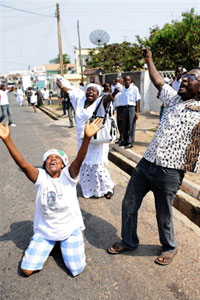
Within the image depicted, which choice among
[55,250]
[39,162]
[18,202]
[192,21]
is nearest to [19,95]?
[192,21]

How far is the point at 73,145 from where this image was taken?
24.4 ft

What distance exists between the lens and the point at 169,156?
2.19 meters

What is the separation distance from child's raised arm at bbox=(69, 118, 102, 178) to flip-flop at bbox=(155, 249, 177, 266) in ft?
3.91

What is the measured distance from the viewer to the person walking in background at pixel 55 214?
94.7 inches

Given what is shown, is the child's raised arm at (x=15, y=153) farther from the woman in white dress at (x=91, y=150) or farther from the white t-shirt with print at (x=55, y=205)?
the woman in white dress at (x=91, y=150)

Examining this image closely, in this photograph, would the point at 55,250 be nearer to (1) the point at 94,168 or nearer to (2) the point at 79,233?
(2) the point at 79,233

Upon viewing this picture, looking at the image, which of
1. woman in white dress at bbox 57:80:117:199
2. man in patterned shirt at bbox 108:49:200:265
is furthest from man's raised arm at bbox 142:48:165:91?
woman in white dress at bbox 57:80:117:199

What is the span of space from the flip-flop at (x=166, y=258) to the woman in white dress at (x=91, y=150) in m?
1.55

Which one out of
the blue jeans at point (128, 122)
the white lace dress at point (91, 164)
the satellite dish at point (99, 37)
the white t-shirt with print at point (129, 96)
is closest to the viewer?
the white lace dress at point (91, 164)

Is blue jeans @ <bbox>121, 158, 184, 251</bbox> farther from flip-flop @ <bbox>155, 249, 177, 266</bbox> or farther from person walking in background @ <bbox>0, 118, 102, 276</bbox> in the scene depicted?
person walking in background @ <bbox>0, 118, 102, 276</bbox>

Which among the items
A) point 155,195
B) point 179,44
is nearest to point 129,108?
point 155,195

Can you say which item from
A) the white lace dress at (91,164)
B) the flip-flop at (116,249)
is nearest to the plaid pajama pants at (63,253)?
the flip-flop at (116,249)

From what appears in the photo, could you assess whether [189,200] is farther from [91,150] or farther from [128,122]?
[128,122]

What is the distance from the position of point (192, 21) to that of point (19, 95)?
50.7 feet
